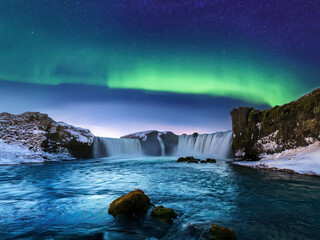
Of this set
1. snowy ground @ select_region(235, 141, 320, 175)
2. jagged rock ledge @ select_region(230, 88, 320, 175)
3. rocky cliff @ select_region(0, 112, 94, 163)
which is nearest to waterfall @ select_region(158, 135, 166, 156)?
rocky cliff @ select_region(0, 112, 94, 163)

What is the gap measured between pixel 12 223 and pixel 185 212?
19.3 feet

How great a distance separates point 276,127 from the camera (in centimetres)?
2427

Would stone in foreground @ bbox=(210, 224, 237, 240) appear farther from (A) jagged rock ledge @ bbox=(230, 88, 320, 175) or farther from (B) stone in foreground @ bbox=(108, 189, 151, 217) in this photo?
(A) jagged rock ledge @ bbox=(230, 88, 320, 175)

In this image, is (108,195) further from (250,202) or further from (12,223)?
(250,202)

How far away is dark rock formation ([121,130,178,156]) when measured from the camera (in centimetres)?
7150

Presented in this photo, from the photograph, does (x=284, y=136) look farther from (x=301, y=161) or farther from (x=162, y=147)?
(x=162, y=147)

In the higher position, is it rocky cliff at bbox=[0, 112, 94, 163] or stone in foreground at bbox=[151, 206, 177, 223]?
rocky cliff at bbox=[0, 112, 94, 163]

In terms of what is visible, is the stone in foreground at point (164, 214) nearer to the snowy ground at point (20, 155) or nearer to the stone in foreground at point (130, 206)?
the stone in foreground at point (130, 206)

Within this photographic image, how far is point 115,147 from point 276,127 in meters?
46.6

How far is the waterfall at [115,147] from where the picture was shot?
51.7m

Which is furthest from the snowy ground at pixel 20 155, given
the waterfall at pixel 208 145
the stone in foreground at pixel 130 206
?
the waterfall at pixel 208 145

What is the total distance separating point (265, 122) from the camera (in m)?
26.5

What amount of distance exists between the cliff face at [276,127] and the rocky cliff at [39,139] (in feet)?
119

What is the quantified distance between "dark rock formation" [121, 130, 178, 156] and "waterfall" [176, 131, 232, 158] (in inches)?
190
